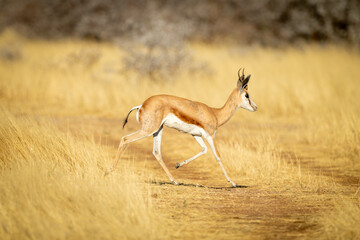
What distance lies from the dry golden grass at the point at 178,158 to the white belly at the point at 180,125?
0.74m

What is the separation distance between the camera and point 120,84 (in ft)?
48.6

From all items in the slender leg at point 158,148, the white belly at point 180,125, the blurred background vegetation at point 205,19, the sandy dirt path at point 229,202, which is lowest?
the sandy dirt path at point 229,202

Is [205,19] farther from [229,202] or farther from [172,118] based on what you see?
[229,202]

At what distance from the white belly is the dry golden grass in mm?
739

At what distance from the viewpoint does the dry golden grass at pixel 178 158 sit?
4.95 metres

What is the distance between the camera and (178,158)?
9.22m

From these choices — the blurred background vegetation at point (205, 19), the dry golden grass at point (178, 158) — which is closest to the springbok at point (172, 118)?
A: the dry golden grass at point (178, 158)

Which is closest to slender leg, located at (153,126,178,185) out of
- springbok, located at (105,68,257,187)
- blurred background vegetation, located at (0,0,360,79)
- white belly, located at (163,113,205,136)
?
springbok, located at (105,68,257,187)

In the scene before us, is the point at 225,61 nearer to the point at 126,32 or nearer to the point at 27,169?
the point at 126,32

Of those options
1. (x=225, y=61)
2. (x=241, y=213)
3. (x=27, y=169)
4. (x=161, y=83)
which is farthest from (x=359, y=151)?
(x=225, y=61)

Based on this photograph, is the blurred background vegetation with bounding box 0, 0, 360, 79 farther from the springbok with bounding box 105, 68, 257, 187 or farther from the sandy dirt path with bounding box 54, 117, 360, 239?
the springbok with bounding box 105, 68, 257, 187

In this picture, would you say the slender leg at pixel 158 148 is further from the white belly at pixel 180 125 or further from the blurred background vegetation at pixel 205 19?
the blurred background vegetation at pixel 205 19

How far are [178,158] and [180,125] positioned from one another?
238cm

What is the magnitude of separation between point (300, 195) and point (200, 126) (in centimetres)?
152
